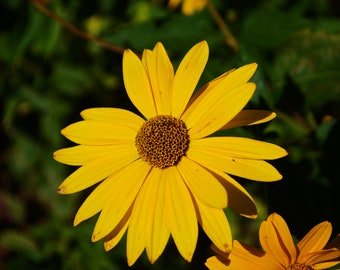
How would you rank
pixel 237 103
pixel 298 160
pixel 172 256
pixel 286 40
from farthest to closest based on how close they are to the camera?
pixel 172 256 → pixel 286 40 → pixel 298 160 → pixel 237 103

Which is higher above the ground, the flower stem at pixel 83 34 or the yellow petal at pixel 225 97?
the flower stem at pixel 83 34

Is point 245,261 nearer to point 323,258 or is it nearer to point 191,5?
point 323,258

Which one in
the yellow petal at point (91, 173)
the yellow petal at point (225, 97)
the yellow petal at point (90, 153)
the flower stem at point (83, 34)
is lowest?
the yellow petal at point (91, 173)

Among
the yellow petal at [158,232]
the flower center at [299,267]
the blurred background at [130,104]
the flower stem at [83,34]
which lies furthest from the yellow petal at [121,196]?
the flower stem at [83,34]

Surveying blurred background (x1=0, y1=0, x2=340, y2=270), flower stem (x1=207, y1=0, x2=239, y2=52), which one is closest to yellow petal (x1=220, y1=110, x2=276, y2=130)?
blurred background (x1=0, y1=0, x2=340, y2=270)

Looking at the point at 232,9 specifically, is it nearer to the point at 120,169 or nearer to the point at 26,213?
the point at 120,169

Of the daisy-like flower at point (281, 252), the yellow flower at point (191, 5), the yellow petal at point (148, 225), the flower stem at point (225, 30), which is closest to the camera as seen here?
the daisy-like flower at point (281, 252)

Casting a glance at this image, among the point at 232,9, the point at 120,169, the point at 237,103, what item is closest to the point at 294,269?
the point at 237,103

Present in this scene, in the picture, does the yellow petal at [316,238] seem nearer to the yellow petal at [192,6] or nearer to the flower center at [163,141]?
the flower center at [163,141]
